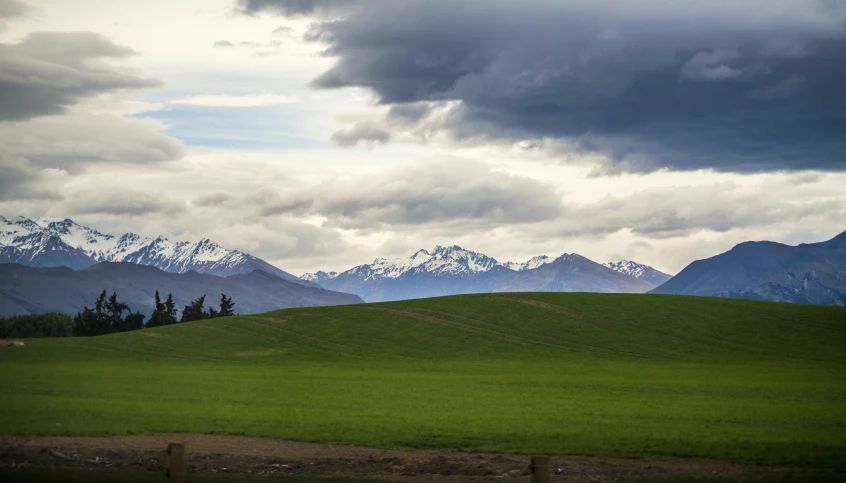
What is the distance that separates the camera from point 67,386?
59312mm

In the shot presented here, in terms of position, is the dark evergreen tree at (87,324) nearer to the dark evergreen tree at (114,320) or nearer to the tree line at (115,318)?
the tree line at (115,318)

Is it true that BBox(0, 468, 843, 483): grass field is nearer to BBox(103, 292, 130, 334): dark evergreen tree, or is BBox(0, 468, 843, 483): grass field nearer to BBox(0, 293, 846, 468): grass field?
BBox(0, 293, 846, 468): grass field

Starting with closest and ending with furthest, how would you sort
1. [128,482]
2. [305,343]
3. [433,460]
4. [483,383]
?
[128,482] < [433,460] < [483,383] < [305,343]

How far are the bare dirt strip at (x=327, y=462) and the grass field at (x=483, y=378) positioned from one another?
76.5 inches

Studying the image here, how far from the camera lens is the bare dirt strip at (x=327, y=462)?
32438mm

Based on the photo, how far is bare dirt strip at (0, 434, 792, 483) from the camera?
106ft

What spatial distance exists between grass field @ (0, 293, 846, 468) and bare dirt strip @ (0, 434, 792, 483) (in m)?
1.94

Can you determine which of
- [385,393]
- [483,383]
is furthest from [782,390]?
[385,393]

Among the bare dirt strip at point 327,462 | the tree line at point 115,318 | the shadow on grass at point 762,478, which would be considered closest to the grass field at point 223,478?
the shadow on grass at point 762,478

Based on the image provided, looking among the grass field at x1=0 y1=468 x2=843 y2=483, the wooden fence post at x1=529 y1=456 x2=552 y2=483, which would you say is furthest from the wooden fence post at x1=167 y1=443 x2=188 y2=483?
the grass field at x1=0 y1=468 x2=843 y2=483

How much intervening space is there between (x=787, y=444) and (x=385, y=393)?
30382mm

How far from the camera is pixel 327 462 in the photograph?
34.6 m

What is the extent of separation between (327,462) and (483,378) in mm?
40011

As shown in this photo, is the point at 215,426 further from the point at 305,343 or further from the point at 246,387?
the point at 305,343
